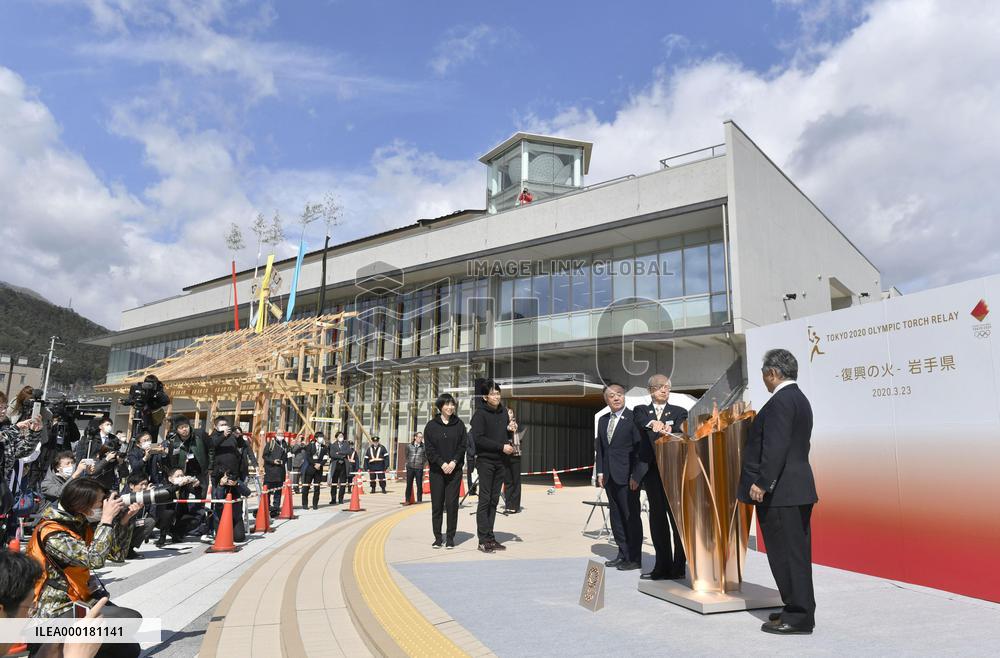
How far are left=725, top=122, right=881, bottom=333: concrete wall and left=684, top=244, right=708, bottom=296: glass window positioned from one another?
137cm

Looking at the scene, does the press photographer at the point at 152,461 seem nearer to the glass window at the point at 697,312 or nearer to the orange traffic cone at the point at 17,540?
the orange traffic cone at the point at 17,540

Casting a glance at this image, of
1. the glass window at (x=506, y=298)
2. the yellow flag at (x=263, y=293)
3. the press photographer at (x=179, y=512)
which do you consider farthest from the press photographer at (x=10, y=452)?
the yellow flag at (x=263, y=293)

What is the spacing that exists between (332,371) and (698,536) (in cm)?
2727

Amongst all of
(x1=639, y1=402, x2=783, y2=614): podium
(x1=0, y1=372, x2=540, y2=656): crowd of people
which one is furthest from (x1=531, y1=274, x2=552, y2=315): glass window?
(x1=639, y1=402, x2=783, y2=614): podium

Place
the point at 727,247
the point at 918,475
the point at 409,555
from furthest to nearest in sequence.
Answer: the point at 727,247
the point at 409,555
the point at 918,475

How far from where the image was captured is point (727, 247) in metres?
18.6

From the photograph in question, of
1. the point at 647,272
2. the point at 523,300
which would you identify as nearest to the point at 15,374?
the point at 523,300

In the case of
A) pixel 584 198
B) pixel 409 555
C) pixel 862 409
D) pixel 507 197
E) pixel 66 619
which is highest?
pixel 507 197

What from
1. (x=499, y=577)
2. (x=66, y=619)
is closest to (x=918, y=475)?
(x=499, y=577)

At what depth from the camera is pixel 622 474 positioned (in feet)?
19.9

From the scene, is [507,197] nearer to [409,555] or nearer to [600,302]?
[600,302]

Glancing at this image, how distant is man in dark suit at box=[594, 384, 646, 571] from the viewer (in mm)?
5855

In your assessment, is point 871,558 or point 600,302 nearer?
point 871,558

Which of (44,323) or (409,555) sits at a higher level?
(44,323)
